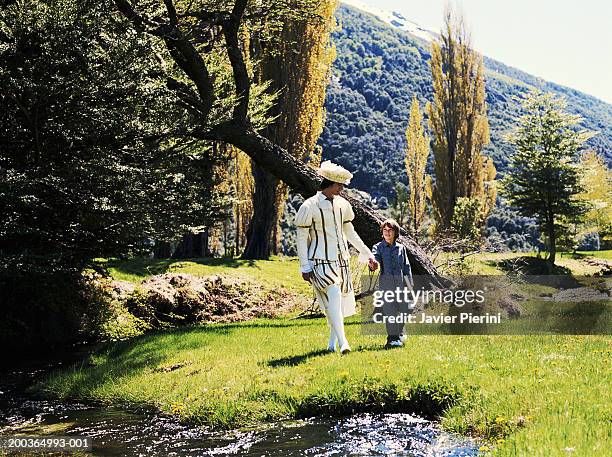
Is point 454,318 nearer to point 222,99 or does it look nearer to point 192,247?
point 222,99

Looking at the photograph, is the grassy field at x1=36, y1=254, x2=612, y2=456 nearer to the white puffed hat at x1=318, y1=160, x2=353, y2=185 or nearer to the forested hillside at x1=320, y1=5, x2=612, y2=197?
the white puffed hat at x1=318, y1=160, x2=353, y2=185

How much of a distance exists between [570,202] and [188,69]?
27.5 meters

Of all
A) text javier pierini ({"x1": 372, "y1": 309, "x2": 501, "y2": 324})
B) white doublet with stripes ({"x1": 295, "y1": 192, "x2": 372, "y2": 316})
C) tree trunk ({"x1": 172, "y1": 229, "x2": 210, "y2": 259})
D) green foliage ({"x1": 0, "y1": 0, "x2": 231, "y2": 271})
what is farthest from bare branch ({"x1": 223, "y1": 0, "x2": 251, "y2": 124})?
tree trunk ({"x1": 172, "y1": 229, "x2": 210, "y2": 259})

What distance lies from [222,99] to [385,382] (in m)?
9.26

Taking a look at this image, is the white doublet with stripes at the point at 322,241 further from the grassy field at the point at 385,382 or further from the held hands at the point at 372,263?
the grassy field at the point at 385,382

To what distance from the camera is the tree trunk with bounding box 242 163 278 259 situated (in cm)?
2597

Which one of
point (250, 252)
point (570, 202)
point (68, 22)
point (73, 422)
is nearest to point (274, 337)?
point (73, 422)

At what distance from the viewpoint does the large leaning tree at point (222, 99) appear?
13.6 m

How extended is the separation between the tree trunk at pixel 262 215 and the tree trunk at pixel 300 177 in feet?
37.5

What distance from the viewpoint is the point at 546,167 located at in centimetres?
3528

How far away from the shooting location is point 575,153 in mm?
36469

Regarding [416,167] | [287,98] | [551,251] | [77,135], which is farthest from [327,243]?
[416,167]

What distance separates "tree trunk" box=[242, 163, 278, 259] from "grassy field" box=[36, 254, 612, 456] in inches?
586

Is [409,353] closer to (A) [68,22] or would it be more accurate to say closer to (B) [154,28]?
(A) [68,22]
